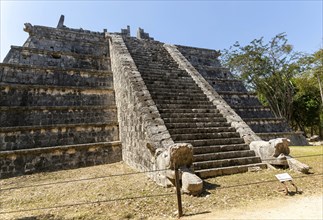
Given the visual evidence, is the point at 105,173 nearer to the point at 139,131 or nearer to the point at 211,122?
the point at 139,131

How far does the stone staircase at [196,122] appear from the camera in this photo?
5.48m

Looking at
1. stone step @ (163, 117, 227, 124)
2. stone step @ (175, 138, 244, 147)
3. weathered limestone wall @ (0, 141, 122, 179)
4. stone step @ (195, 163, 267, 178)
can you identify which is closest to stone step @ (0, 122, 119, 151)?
weathered limestone wall @ (0, 141, 122, 179)

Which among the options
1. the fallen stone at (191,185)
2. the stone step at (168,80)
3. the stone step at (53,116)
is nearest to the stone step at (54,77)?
the stone step at (53,116)

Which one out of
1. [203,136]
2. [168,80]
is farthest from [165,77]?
[203,136]

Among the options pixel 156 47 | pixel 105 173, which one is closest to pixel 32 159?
pixel 105 173

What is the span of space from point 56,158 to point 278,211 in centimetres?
684

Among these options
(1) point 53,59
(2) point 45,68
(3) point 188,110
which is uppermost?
(1) point 53,59

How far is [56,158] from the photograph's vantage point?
6914 millimetres

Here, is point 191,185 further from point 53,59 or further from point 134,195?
point 53,59

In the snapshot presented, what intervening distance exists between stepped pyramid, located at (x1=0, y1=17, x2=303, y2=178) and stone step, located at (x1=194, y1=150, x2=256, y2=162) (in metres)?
Result: 0.03

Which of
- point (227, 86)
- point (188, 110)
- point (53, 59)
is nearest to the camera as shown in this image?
point (188, 110)

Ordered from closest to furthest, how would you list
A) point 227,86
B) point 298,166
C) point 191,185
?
point 191,185 < point 298,166 < point 227,86

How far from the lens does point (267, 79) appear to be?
62.0ft

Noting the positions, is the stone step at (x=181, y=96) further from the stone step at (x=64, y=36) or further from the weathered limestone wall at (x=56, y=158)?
the stone step at (x=64, y=36)
